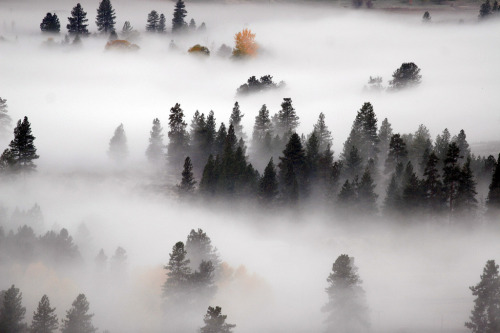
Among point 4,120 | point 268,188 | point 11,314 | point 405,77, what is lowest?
point 11,314

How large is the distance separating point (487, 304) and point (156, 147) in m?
63.9

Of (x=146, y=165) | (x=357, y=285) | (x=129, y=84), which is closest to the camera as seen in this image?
(x=357, y=285)

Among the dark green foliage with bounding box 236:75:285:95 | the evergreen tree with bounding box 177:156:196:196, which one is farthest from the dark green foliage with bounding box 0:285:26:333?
the dark green foliage with bounding box 236:75:285:95

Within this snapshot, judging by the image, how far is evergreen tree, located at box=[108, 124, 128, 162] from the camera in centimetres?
14688

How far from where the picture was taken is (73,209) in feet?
429

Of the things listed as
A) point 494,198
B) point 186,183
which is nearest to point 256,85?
point 186,183

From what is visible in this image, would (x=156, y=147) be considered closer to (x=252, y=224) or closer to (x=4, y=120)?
(x=4, y=120)

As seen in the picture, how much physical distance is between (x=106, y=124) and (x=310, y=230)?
176 ft

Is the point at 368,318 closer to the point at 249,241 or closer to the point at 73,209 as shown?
the point at 249,241

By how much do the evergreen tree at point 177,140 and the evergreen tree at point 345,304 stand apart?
44.8 metres

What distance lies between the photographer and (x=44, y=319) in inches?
4090

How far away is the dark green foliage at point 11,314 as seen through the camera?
340 ft

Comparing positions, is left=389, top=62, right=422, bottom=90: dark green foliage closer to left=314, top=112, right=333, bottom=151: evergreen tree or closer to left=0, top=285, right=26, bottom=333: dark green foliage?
left=314, top=112, right=333, bottom=151: evergreen tree

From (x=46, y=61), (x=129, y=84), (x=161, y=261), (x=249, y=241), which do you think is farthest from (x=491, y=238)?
(x=46, y=61)
